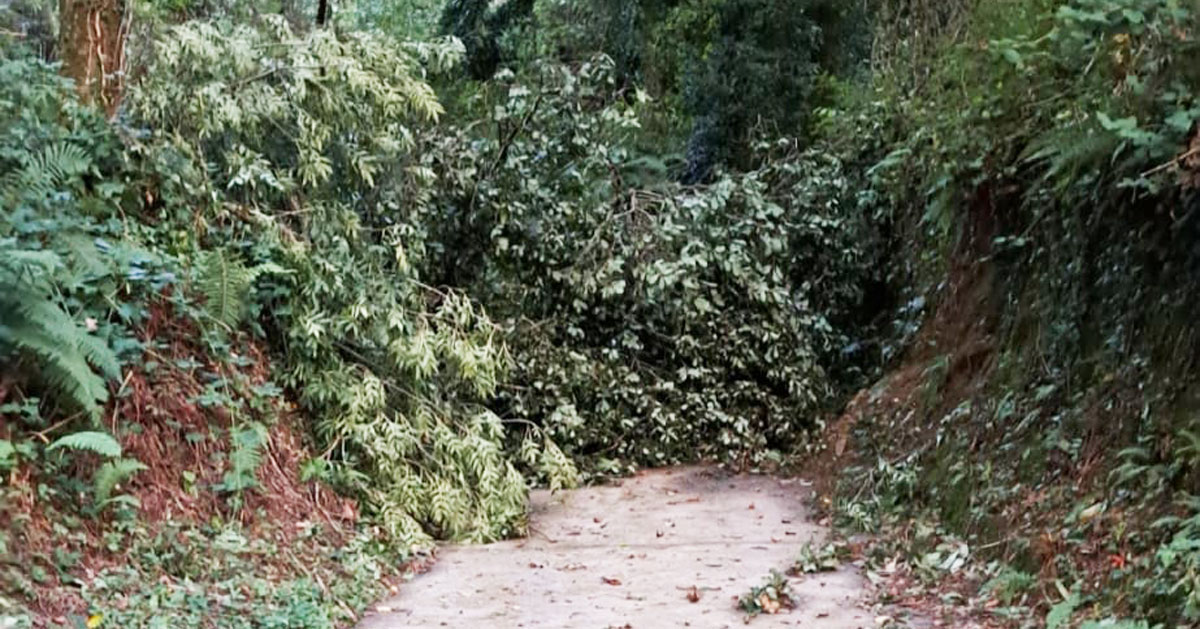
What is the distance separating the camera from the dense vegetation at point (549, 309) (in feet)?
17.8

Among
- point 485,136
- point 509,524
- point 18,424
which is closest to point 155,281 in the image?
point 18,424

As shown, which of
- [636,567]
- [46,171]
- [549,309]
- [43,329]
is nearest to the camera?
[43,329]

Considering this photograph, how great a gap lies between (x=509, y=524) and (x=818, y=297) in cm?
547

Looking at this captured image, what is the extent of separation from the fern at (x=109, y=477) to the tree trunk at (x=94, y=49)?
3270 millimetres

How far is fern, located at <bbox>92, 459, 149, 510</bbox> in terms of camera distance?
565 centimetres

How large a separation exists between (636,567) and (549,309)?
15.1 feet

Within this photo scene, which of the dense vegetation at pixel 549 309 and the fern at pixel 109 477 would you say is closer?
the dense vegetation at pixel 549 309

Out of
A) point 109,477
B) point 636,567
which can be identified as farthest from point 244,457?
point 636,567

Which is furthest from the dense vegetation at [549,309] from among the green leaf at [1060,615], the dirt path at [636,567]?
the dirt path at [636,567]

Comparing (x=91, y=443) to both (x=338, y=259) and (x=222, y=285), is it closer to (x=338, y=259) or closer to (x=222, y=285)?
(x=222, y=285)

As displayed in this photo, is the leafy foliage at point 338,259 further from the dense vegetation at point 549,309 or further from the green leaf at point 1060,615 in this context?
the green leaf at point 1060,615

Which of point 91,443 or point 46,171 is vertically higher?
point 46,171

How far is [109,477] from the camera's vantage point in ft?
18.7

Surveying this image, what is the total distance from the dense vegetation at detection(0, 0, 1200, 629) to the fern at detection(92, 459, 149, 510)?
0.02m
